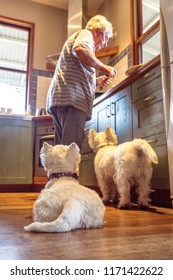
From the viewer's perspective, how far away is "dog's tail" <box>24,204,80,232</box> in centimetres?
97

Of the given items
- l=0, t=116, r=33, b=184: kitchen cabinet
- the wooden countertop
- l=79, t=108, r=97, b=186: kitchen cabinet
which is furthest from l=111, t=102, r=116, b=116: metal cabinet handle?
l=0, t=116, r=33, b=184: kitchen cabinet

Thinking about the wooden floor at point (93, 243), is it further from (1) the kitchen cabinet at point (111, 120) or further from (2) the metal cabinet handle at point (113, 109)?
(2) the metal cabinet handle at point (113, 109)

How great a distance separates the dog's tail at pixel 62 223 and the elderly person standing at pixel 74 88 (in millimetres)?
732

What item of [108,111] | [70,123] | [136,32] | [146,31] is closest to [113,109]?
[108,111]

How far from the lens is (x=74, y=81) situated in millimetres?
1758

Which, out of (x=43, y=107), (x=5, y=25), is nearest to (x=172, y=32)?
(x=43, y=107)

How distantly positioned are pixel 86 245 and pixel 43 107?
4.10 m

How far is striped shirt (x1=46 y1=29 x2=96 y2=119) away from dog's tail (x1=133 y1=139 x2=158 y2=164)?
0.39 meters

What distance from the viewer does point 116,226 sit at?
1180mm

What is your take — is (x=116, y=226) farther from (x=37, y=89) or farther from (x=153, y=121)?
(x=37, y=89)

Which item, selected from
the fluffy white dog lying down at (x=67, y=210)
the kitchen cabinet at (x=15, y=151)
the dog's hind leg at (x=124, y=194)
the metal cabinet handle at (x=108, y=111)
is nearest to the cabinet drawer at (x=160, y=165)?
the dog's hind leg at (x=124, y=194)

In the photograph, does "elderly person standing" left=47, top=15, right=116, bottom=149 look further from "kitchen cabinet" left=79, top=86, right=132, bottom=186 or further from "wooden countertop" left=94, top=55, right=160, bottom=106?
"kitchen cabinet" left=79, top=86, right=132, bottom=186

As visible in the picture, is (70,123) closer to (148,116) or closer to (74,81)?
(74,81)

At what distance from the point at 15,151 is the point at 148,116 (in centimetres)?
239
